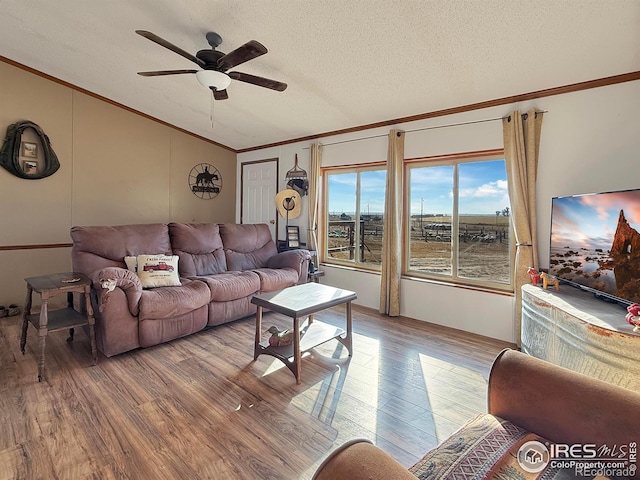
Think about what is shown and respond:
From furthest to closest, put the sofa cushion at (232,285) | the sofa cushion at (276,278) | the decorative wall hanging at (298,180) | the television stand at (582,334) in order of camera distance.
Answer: the decorative wall hanging at (298,180) < the sofa cushion at (276,278) < the sofa cushion at (232,285) < the television stand at (582,334)

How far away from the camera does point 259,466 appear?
1.66m

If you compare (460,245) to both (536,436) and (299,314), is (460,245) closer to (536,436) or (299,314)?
(299,314)

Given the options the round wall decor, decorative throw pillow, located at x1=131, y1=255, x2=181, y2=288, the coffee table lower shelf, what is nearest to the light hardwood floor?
the coffee table lower shelf

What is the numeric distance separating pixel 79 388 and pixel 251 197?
4.22 m

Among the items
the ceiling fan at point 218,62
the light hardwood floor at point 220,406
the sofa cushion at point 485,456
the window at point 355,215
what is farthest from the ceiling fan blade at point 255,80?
the sofa cushion at point 485,456

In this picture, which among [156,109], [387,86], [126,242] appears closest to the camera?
[387,86]

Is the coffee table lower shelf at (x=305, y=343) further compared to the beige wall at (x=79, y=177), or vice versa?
the beige wall at (x=79, y=177)

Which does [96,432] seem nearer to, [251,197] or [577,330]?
[577,330]

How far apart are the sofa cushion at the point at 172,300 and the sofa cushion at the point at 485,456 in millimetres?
2552

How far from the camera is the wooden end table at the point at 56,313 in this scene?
8.08 feet

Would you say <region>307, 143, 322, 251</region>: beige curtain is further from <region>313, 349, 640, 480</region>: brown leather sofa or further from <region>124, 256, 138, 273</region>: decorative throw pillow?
<region>313, 349, 640, 480</region>: brown leather sofa

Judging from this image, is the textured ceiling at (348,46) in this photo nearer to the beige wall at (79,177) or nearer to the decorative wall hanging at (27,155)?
the beige wall at (79,177)

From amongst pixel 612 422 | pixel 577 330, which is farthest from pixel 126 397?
pixel 577 330

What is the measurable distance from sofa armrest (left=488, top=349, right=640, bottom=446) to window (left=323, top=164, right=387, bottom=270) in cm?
313
